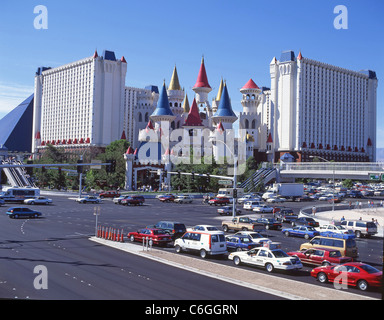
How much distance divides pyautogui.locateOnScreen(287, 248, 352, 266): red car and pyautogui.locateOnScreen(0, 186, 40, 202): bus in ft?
157

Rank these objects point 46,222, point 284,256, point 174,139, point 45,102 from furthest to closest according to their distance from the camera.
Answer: point 45,102 → point 174,139 → point 46,222 → point 284,256

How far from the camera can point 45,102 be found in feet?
577

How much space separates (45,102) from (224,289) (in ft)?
562

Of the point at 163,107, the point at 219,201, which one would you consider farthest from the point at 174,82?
the point at 219,201

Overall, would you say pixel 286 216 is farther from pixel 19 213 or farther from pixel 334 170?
pixel 334 170

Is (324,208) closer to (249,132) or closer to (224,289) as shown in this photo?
(224,289)

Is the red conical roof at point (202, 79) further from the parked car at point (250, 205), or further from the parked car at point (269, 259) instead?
the parked car at point (269, 259)

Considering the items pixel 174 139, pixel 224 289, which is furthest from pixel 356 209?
pixel 174 139

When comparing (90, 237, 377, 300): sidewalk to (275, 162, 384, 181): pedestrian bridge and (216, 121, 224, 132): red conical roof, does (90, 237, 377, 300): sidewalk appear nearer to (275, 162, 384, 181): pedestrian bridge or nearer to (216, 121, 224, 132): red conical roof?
(275, 162, 384, 181): pedestrian bridge

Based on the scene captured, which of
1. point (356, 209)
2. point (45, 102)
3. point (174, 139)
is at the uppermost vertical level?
point (45, 102)

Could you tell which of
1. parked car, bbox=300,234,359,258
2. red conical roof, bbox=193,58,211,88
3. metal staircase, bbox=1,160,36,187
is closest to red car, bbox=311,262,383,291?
parked car, bbox=300,234,359,258

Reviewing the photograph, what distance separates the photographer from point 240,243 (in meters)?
27.0

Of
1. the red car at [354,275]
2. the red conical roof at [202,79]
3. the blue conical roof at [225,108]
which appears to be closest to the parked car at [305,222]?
the red car at [354,275]

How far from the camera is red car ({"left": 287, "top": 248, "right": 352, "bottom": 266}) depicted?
22.1m
